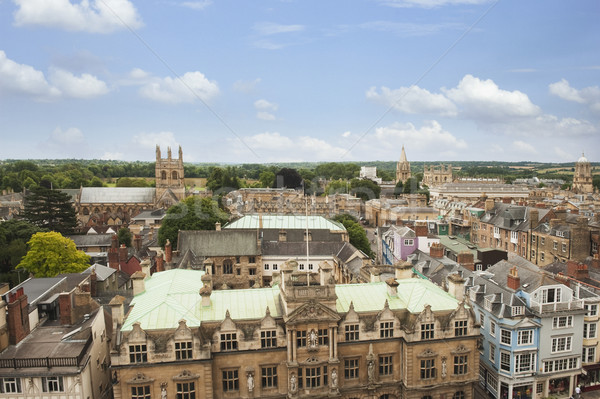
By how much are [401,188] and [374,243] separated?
309 ft

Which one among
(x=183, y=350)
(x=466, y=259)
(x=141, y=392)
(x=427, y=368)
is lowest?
(x=427, y=368)

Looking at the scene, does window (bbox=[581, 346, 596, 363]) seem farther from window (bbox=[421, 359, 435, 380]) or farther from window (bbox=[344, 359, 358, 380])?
window (bbox=[344, 359, 358, 380])

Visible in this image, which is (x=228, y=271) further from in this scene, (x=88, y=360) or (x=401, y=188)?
(x=401, y=188)

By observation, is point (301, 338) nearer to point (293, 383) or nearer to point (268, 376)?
point (293, 383)

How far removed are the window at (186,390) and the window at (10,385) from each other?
9.68m

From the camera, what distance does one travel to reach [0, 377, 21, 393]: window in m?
26.7

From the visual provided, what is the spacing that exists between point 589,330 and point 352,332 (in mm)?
21926

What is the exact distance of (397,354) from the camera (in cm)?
3175

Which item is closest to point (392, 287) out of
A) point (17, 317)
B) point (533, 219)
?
point (17, 317)

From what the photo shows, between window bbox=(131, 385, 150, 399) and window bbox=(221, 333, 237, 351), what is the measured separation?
5285 millimetres

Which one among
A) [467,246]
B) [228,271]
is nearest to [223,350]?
[228,271]

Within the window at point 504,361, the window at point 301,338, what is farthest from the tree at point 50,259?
the window at point 504,361

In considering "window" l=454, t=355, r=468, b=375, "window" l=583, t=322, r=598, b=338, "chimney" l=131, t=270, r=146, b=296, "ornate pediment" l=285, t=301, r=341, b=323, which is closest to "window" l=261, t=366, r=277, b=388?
"ornate pediment" l=285, t=301, r=341, b=323

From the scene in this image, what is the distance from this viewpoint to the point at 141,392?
27.8m
